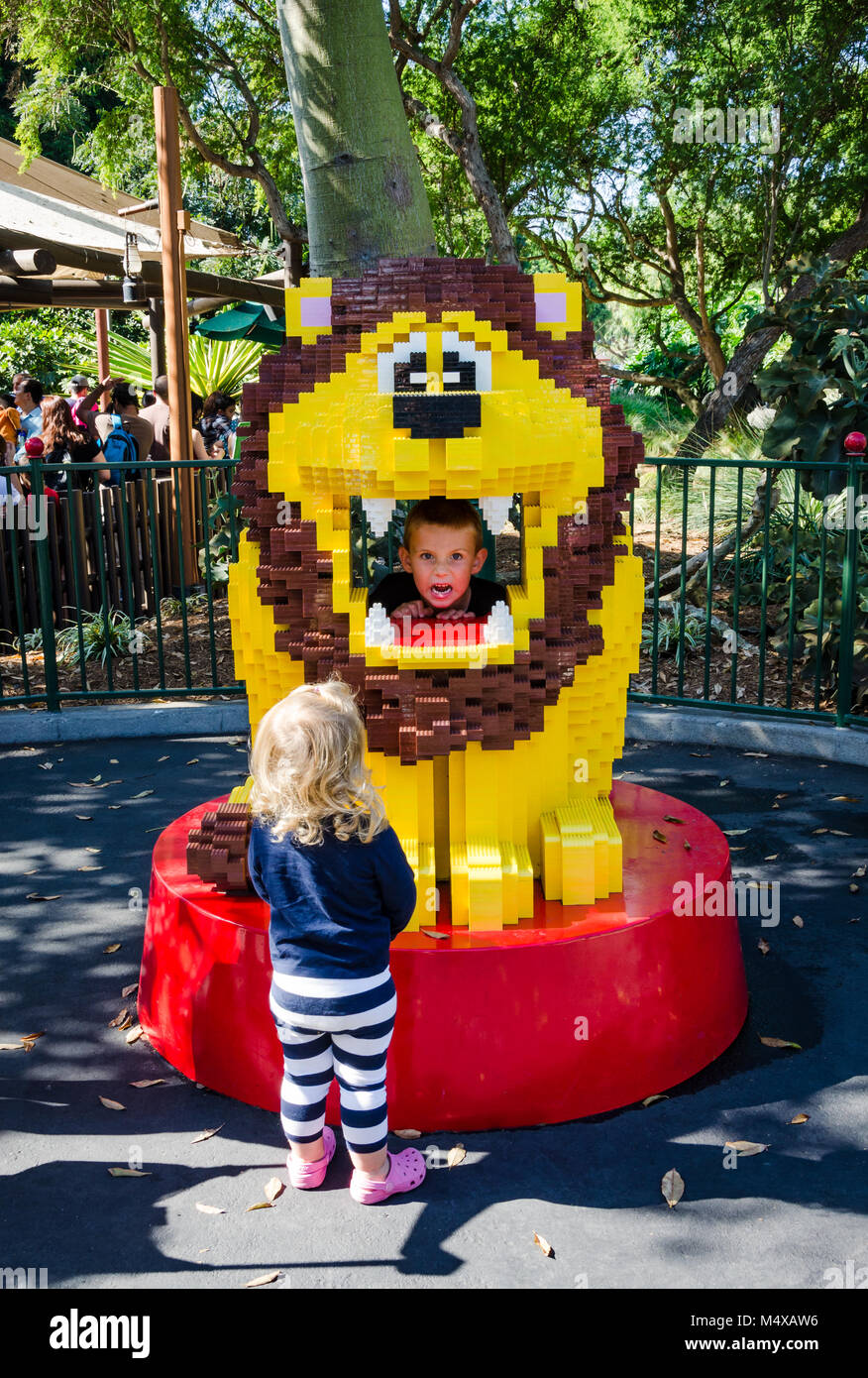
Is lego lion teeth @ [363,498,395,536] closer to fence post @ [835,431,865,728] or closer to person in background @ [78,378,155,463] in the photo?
fence post @ [835,431,865,728]

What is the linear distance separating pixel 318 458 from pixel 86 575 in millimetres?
6466

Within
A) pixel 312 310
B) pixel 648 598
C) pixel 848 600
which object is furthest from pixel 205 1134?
pixel 648 598

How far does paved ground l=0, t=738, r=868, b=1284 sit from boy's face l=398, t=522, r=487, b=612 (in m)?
1.56

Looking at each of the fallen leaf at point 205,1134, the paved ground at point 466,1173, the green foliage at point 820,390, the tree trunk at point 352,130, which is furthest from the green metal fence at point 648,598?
the fallen leaf at point 205,1134

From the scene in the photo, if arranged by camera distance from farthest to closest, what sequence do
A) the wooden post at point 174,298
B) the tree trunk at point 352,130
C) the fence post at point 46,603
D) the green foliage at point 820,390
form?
the wooden post at point 174,298 < the green foliage at point 820,390 < the fence post at point 46,603 < the tree trunk at point 352,130

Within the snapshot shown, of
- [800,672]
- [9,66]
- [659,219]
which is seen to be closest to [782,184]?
[659,219]

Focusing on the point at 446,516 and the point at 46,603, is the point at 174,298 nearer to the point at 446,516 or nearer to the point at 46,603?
the point at 46,603

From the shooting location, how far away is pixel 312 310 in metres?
3.76

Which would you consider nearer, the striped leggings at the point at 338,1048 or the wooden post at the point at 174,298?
the striped leggings at the point at 338,1048

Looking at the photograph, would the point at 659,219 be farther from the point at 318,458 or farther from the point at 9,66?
the point at 9,66

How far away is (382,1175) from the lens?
121 inches

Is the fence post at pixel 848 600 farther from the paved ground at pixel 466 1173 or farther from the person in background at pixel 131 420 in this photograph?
the person in background at pixel 131 420

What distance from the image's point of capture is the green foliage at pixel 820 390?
7676mm

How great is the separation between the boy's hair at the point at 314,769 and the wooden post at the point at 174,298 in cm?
680
